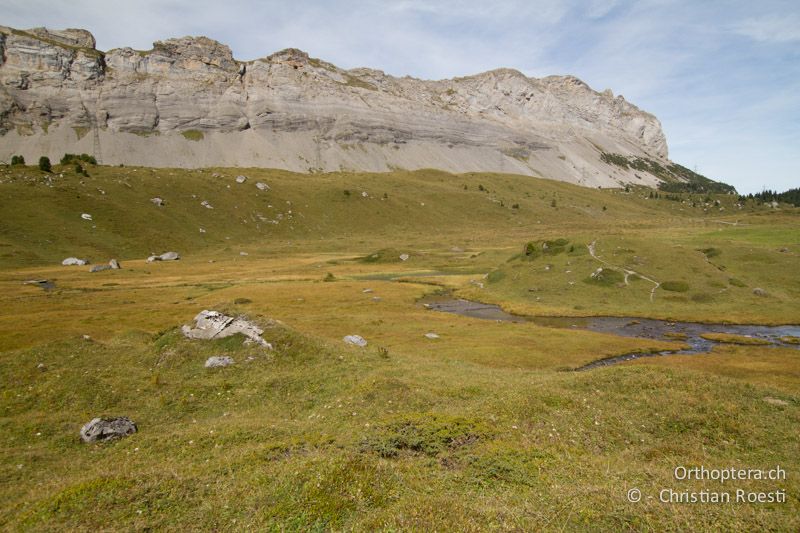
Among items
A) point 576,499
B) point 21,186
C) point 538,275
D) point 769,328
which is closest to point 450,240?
point 538,275

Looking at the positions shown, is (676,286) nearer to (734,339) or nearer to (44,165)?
(734,339)

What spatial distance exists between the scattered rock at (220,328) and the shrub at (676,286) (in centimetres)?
7126

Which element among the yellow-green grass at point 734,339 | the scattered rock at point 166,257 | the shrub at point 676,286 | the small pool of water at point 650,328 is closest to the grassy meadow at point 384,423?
the small pool of water at point 650,328

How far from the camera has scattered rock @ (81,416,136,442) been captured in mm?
21938

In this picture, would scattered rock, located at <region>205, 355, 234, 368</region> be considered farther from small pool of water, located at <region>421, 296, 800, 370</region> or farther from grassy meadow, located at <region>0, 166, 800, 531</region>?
small pool of water, located at <region>421, 296, 800, 370</region>

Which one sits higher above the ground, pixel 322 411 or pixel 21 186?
pixel 21 186

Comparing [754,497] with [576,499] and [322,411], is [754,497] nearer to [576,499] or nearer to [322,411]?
[576,499]

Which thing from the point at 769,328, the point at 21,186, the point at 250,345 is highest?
the point at 21,186

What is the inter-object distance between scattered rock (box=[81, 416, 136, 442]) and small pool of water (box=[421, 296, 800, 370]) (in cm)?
4037

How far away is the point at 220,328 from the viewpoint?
A: 118 feet

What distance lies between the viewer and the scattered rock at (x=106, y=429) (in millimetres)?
21938

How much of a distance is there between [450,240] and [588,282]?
10504cm

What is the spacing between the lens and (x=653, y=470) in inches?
641

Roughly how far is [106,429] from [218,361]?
10215 millimetres
